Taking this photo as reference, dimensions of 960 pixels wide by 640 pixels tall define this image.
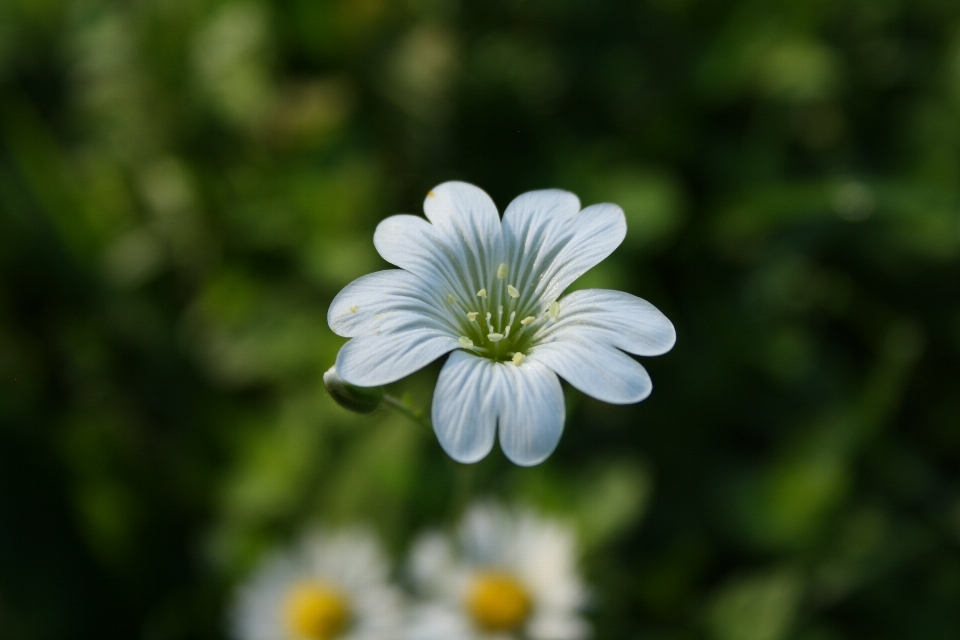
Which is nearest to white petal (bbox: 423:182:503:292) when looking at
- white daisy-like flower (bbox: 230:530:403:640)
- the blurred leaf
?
white daisy-like flower (bbox: 230:530:403:640)

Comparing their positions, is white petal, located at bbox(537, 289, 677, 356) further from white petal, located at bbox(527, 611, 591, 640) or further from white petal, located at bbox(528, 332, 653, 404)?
white petal, located at bbox(527, 611, 591, 640)

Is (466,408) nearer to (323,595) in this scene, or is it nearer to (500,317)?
(500,317)

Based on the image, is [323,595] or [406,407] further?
[323,595]

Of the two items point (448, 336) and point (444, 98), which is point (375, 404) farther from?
point (444, 98)

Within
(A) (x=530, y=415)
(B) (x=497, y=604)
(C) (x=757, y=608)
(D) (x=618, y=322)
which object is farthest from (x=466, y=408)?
(C) (x=757, y=608)

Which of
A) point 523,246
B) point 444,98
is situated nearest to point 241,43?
point 444,98
